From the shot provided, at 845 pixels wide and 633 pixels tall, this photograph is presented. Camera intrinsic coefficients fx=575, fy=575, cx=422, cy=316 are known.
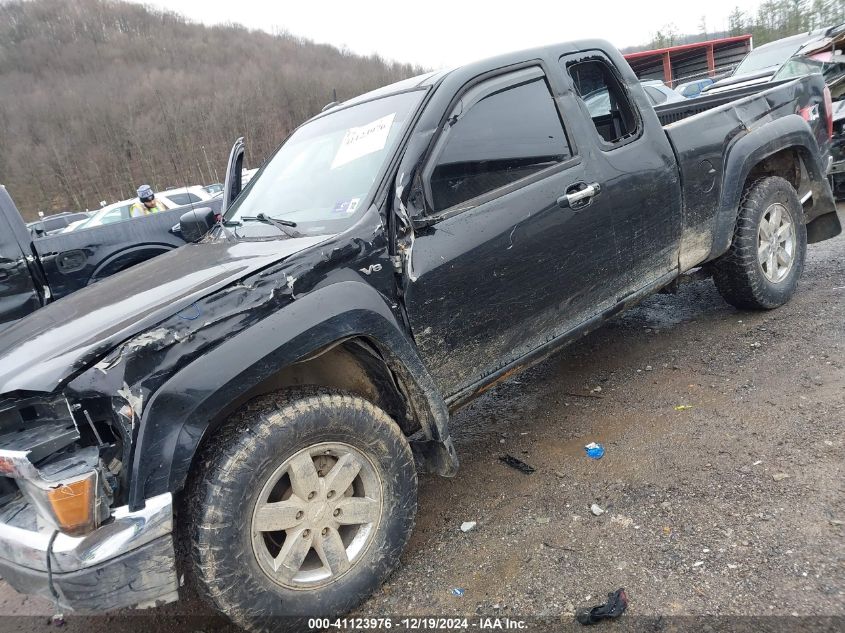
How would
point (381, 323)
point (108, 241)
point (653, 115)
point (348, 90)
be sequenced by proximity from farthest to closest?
1. point (348, 90)
2. point (108, 241)
3. point (653, 115)
4. point (381, 323)

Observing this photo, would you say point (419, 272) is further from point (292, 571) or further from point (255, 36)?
point (255, 36)

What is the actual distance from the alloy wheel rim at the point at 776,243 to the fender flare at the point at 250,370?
290 cm

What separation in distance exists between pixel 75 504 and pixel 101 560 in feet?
0.59

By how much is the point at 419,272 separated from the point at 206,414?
3.27 feet

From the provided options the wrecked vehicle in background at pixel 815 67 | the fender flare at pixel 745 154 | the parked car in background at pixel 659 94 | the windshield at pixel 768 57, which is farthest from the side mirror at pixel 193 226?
the windshield at pixel 768 57

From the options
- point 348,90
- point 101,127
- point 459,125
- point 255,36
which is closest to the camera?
point 459,125

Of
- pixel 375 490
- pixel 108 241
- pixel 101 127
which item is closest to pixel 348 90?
pixel 101 127

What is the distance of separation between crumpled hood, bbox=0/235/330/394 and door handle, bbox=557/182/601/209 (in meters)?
1.24

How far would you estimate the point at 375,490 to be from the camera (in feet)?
7.36

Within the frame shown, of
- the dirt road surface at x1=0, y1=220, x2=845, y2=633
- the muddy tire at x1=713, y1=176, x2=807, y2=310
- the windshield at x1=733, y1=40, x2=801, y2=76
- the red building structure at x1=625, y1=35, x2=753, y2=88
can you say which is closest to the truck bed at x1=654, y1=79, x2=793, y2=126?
the muddy tire at x1=713, y1=176, x2=807, y2=310

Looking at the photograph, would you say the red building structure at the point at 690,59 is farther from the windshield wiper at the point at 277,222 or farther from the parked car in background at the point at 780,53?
the windshield wiper at the point at 277,222

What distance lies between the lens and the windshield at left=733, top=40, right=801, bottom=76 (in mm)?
10234

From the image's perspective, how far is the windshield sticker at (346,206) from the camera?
2.43m

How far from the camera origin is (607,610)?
1.99m
